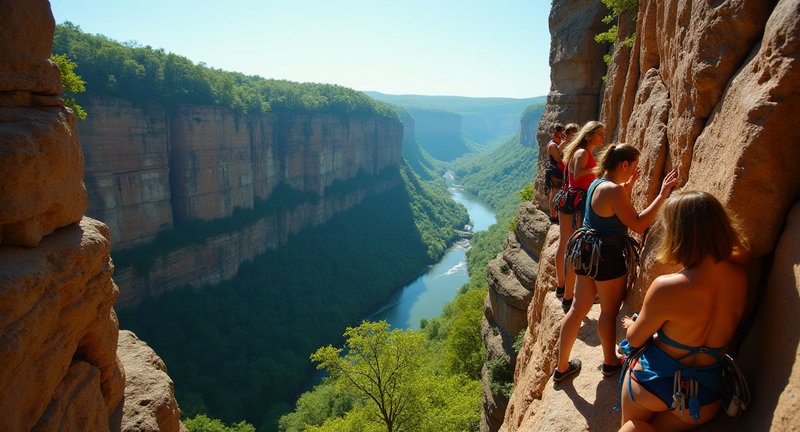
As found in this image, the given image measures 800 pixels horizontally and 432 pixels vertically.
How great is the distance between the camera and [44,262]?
488 centimetres

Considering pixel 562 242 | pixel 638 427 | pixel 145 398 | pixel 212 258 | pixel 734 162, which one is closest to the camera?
pixel 638 427

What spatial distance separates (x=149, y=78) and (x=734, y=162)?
39115 mm

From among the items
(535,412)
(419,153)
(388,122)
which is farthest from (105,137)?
(419,153)

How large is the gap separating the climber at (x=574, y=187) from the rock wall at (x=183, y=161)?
30.3 metres

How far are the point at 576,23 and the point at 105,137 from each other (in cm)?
2845

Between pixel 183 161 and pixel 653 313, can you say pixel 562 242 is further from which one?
pixel 183 161

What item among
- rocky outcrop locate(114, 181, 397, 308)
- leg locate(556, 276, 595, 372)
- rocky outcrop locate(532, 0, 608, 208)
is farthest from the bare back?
rocky outcrop locate(114, 181, 397, 308)

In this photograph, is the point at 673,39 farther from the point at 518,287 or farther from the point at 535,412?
the point at 518,287

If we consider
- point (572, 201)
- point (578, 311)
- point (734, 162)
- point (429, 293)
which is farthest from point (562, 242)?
point (429, 293)

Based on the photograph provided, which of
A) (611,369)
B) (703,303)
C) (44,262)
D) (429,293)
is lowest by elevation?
(429,293)

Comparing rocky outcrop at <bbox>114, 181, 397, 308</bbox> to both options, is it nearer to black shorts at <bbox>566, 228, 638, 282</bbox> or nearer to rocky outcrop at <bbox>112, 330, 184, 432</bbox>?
rocky outcrop at <bbox>112, 330, 184, 432</bbox>

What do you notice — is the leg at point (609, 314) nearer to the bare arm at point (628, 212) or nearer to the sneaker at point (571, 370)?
the sneaker at point (571, 370)

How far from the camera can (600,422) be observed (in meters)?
4.00

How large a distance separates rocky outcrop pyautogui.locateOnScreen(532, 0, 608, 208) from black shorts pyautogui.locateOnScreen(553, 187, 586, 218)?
30.6 ft
